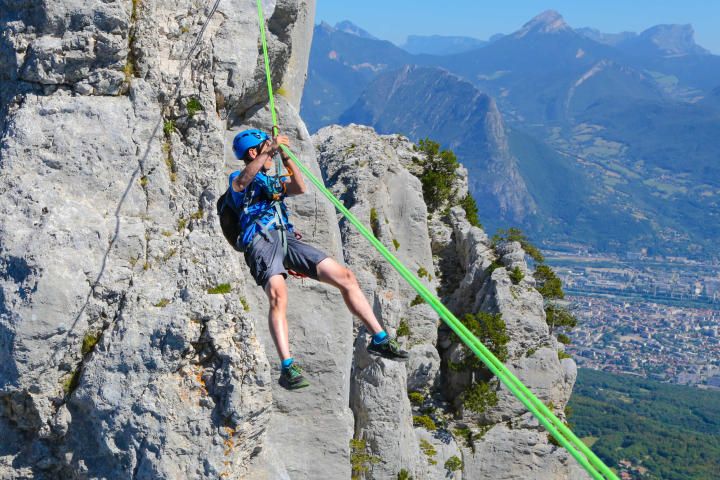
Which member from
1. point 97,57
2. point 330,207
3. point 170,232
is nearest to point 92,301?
point 170,232

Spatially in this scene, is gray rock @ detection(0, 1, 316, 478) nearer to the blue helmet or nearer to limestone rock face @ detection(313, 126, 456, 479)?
the blue helmet

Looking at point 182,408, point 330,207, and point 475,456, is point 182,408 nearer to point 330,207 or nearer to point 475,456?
point 330,207

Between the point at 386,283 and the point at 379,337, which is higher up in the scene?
the point at 386,283

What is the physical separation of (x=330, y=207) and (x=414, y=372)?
16.2 m

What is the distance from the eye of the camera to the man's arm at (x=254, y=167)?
32.9ft

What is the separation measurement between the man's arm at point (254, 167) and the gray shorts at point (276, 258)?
911 mm

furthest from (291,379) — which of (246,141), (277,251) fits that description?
(246,141)

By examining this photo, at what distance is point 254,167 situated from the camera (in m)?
10.0

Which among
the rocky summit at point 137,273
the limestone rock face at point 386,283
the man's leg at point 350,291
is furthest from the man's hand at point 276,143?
the limestone rock face at point 386,283

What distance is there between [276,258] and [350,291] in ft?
4.57

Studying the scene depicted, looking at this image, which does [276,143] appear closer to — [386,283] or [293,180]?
[293,180]

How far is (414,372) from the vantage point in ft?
101

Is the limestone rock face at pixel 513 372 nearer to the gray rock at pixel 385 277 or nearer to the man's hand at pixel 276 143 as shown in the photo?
the gray rock at pixel 385 277

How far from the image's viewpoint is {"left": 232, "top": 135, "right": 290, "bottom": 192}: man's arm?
1002 centimetres
